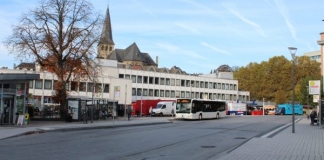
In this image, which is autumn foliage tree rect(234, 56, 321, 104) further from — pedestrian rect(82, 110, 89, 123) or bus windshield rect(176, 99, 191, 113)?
pedestrian rect(82, 110, 89, 123)

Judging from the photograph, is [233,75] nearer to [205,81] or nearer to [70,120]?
[205,81]

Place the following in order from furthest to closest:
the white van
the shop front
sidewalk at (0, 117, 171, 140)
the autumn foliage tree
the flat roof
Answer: the autumn foliage tree
the white van
the shop front
the flat roof
sidewalk at (0, 117, 171, 140)

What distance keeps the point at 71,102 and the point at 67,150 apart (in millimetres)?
26433

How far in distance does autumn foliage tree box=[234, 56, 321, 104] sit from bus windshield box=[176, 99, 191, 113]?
6475 cm

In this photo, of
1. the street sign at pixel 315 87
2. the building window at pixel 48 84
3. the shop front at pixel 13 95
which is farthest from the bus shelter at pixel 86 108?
the building window at pixel 48 84

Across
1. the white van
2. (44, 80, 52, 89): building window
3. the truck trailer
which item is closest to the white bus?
the white van

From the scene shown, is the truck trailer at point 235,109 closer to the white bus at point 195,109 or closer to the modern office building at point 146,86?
the modern office building at point 146,86

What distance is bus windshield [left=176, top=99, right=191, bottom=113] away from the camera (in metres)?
50.0

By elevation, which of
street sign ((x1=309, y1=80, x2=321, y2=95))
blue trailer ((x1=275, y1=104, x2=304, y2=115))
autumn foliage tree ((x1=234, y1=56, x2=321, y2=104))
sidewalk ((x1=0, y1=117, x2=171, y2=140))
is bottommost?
sidewalk ((x1=0, y1=117, x2=171, y2=140))

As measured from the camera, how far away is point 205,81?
117 m

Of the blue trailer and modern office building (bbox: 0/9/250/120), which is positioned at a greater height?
modern office building (bbox: 0/9/250/120)

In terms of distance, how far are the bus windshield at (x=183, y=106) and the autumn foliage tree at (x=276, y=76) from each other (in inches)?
2549

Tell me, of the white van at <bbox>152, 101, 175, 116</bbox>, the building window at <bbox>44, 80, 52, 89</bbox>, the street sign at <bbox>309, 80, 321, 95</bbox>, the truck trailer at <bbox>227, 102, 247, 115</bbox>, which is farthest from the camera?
the truck trailer at <bbox>227, 102, 247, 115</bbox>

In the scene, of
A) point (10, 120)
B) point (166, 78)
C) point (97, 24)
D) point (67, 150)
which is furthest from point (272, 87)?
point (67, 150)
